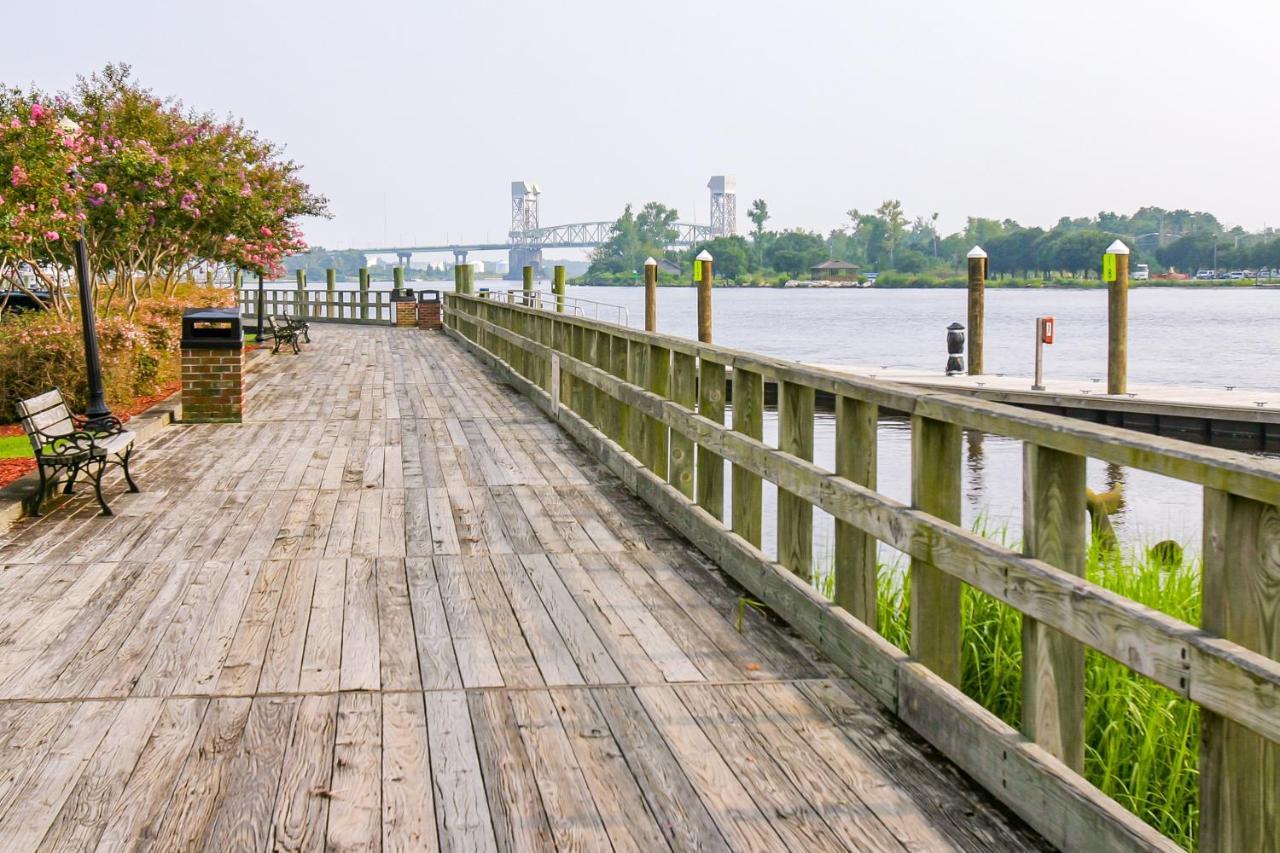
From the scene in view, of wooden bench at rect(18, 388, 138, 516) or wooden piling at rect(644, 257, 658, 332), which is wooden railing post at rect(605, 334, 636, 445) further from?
wooden piling at rect(644, 257, 658, 332)

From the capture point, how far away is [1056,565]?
374cm

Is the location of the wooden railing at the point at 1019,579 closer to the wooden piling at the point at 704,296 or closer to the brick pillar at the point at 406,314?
the wooden piling at the point at 704,296

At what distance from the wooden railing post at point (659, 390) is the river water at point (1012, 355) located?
211cm

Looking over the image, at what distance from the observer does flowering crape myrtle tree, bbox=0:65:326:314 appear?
600 inches

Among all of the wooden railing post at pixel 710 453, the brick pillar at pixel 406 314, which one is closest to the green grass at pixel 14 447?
the wooden railing post at pixel 710 453

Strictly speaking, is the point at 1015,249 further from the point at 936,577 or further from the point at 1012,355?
the point at 936,577

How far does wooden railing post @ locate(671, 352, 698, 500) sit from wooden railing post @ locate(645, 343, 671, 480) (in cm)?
32

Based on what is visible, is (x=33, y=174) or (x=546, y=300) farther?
(x=546, y=300)

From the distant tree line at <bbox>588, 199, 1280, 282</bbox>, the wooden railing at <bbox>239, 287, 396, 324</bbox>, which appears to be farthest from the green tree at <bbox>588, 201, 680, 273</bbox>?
the wooden railing at <bbox>239, 287, 396, 324</bbox>

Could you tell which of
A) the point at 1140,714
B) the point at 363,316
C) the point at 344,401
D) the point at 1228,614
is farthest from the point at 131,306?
the point at 363,316

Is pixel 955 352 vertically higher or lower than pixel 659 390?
lower

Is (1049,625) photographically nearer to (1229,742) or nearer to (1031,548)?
(1031,548)

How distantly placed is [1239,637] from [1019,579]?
87 cm

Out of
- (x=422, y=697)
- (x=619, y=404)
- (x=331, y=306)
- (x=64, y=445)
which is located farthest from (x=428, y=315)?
(x=422, y=697)
